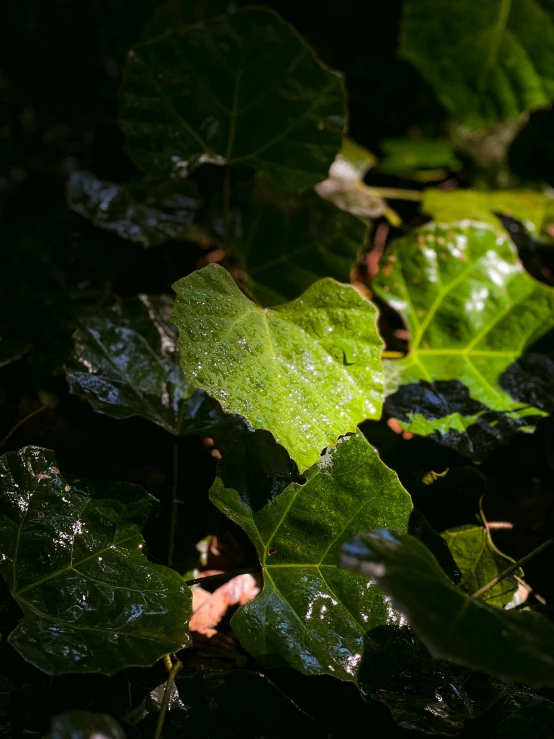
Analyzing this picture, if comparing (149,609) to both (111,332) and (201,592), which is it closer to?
(201,592)

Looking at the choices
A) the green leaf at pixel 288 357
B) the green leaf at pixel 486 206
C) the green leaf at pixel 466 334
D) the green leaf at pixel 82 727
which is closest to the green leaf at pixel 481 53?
the green leaf at pixel 486 206

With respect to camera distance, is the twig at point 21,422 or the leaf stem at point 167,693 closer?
the leaf stem at point 167,693

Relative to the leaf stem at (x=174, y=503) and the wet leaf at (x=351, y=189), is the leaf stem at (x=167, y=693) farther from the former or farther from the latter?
the wet leaf at (x=351, y=189)

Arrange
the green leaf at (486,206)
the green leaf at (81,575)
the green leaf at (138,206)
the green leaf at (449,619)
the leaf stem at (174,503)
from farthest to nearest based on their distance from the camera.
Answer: the green leaf at (486,206)
the green leaf at (138,206)
the leaf stem at (174,503)
the green leaf at (81,575)
the green leaf at (449,619)

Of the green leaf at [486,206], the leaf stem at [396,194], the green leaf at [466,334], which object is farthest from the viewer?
the leaf stem at [396,194]

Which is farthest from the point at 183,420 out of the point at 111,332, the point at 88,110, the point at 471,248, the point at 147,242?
the point at 88,110

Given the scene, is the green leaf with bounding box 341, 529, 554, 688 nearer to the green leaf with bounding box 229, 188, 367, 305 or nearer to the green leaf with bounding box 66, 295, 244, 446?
the green leaf with bounding box 66, 295, 244, 446
